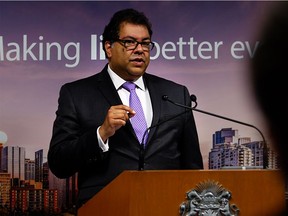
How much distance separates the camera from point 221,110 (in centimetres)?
462

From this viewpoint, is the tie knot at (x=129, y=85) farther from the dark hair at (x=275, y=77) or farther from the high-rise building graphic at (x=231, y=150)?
the dark hair at (x=275, y=77)

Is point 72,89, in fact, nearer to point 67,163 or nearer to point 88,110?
point 88,110

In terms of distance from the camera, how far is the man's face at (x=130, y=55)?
318 centimetres

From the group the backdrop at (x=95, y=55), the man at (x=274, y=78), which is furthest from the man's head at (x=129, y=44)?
the man at (x=274, y=78)

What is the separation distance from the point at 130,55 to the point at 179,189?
110cm

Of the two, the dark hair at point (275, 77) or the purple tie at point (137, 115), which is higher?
the purple tie at point (137, 115)

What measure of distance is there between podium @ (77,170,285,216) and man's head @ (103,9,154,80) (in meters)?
0.99

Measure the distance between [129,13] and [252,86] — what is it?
2.83 metres

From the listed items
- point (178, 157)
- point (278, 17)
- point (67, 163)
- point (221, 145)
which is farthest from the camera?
point (221, 145)

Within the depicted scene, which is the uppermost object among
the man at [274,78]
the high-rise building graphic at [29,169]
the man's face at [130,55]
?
the man's face at [130,55]

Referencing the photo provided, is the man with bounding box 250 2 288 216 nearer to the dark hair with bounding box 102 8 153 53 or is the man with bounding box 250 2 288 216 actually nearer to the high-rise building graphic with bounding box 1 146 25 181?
the dark hair with bounding box 102 8 153 53

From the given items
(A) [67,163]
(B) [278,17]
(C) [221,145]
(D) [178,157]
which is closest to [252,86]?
(B) [278,17]

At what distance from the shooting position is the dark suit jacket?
292 cm

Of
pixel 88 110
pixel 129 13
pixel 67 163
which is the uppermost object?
pixel 129 13
